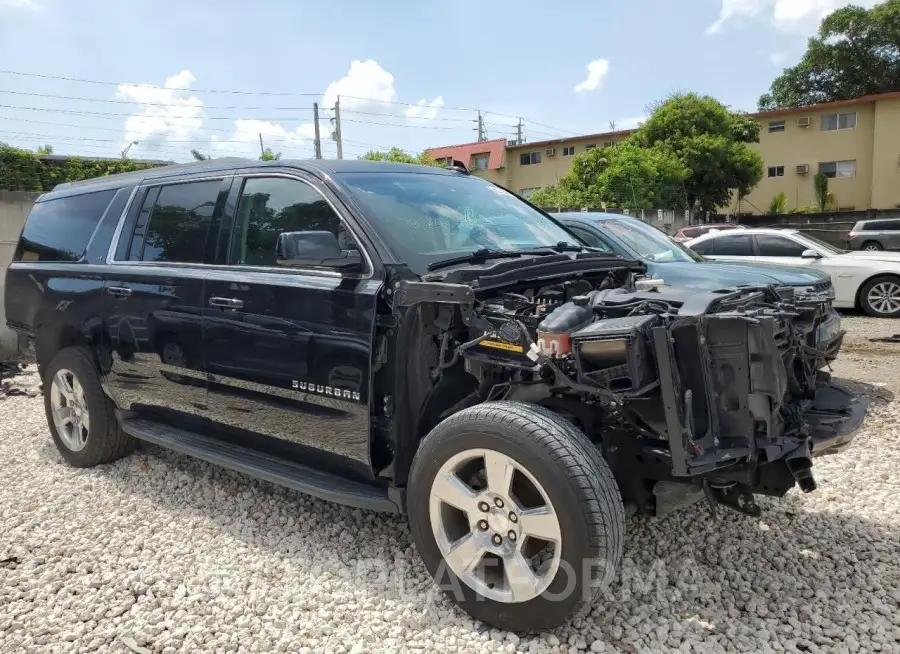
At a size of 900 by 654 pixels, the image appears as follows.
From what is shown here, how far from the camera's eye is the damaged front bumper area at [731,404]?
2531mm

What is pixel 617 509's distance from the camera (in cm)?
253

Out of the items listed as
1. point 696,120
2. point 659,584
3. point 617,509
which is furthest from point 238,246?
point 696,120

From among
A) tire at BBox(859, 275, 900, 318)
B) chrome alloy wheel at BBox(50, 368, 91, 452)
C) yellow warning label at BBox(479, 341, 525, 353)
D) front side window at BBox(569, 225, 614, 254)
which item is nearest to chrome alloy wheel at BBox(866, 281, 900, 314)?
tire at BBox(859, 275, 900, 318)

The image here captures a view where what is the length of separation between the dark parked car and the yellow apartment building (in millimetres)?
14845

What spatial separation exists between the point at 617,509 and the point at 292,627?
4.65 ft

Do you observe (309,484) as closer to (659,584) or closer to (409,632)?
(409,632)

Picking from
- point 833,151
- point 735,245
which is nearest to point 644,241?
point 735,245

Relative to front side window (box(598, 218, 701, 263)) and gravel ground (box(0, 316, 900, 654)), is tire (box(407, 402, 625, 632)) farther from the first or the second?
front side window (box(598, 218, 701, 263))

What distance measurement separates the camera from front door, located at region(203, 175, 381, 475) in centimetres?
313

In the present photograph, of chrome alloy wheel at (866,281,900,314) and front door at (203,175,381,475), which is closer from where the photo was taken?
front door at (203,175,381,475)

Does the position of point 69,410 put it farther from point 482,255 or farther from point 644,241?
point 644,241

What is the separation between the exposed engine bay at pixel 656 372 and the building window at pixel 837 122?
3789 centimetres

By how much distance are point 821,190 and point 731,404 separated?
122 feet

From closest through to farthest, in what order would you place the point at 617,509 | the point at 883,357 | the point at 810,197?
the point at 617,509
the point at 883,357
the point at 810,197
